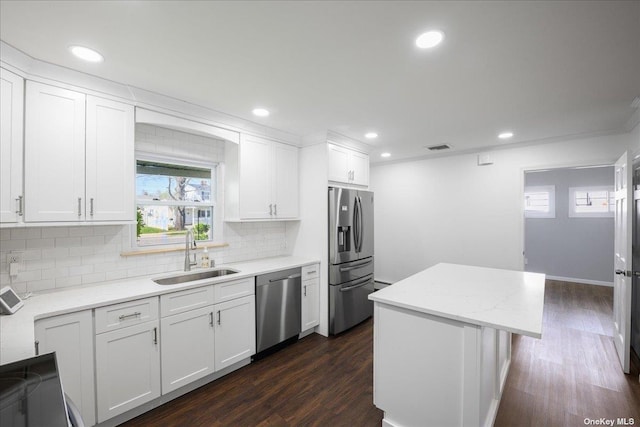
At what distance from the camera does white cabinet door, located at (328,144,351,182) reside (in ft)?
11.5

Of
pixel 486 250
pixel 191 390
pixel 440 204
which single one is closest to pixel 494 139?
pixel 440 204

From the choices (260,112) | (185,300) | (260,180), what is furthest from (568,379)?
(260,112)

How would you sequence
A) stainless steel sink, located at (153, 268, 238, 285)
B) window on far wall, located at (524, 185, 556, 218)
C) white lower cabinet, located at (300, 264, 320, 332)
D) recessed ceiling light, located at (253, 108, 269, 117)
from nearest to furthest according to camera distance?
stainless steel sink, located at (153, 268, 238, 285), recessed ceiling light, located at (253, 108, 269, 117), white lower cabinet, located at (300, 264, 320, 332), window on far wall, located at (524, 185, 556, 218)

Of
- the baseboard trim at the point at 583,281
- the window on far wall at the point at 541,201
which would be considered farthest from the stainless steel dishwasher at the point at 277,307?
the baseboard trim at the point at 583,281

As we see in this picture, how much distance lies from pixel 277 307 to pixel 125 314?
139 cm

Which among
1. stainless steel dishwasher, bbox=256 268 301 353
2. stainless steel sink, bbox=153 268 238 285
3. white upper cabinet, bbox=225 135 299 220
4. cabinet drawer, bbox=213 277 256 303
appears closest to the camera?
cabinet drawer, bbox=213 277 256 303

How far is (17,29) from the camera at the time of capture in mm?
1501

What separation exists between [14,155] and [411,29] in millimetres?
2464

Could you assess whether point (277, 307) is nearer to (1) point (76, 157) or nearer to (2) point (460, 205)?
(1) point (76, 157)

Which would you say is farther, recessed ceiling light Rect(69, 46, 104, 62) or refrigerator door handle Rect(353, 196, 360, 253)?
refrigerator door handle Rect(353, 196, 360, 253)

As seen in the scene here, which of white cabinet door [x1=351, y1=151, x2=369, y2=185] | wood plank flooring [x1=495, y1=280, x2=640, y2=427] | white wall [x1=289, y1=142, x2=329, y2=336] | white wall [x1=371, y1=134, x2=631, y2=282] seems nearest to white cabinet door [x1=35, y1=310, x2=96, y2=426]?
white wall [x1=289, y1=142, x2=329, y2=336]

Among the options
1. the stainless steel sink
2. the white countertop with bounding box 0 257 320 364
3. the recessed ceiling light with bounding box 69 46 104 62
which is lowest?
the stainless steel sink

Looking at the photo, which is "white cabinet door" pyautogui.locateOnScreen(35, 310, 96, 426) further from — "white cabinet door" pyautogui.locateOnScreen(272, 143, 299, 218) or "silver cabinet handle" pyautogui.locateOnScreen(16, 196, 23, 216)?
"white cabinet door" pyautogui.locateOnScreen(272, 143, 299, 218)

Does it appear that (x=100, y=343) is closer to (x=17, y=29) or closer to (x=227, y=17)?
(x=17, y=29)
